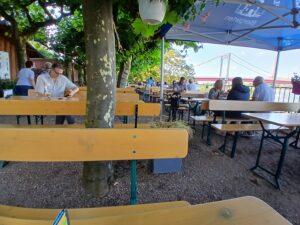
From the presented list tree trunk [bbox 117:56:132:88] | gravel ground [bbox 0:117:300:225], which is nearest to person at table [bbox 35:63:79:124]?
gravel ground [bbox 0:117:300:225]

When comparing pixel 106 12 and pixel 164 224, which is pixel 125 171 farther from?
pixel 164 224

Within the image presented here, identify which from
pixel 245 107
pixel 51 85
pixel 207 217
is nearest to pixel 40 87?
pixel 51 85

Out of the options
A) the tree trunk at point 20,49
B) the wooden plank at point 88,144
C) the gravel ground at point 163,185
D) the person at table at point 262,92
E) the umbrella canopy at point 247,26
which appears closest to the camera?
the wooden plank at point 88,144

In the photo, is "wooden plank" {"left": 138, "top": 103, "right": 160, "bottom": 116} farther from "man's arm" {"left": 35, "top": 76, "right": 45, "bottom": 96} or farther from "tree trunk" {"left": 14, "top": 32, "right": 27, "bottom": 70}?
"tree trunk" {"left": 14, "top": 32, "right": 27, "bottom": 70}

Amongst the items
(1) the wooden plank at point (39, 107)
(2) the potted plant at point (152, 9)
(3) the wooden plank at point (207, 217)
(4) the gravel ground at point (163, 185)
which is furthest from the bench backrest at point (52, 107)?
(3) the wooden plank at point (207, 217)

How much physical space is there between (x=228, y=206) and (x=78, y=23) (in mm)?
12858

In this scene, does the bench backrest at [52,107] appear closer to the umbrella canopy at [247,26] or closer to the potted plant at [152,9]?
the potted plant at [152,9]

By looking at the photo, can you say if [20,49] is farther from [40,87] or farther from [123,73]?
[40,87]

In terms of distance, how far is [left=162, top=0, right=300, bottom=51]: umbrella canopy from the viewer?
4982 mm

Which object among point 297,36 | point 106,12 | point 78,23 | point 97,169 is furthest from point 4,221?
point 78,23

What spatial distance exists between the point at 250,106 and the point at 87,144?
13.1 feet

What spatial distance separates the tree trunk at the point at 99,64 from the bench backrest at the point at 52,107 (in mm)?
Answer: 1096

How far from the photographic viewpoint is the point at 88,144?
1.63 m

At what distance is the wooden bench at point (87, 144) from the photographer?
1.55 metres
